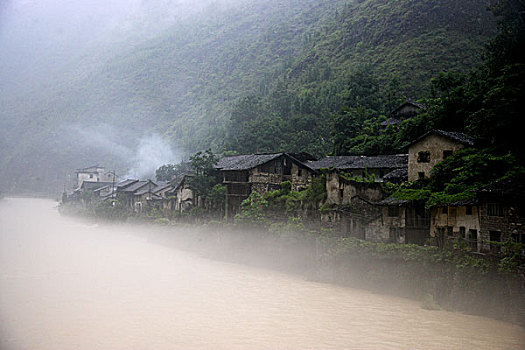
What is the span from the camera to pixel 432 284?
20.9 m

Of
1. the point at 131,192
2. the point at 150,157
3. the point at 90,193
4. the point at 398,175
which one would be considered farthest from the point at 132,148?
the point at 398,175

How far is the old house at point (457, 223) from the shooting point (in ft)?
70.3

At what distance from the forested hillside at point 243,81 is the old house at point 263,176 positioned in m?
12.1

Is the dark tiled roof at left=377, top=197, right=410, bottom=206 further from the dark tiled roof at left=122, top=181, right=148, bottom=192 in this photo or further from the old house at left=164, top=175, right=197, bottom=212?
the dark tiled roof at left=122, top=181, right=148, bottom=192

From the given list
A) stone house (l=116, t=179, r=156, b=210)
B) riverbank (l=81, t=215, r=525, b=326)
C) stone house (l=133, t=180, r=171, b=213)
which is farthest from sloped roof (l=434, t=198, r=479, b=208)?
stone house (l=116, t=179, r=156, b=210)

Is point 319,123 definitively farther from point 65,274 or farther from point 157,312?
point 157,312

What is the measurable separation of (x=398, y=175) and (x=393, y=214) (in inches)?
150

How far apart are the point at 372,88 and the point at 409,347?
4503 cm

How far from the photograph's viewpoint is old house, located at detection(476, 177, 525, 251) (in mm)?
19334

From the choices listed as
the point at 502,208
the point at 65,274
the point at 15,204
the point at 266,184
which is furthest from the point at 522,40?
the point at 15,204

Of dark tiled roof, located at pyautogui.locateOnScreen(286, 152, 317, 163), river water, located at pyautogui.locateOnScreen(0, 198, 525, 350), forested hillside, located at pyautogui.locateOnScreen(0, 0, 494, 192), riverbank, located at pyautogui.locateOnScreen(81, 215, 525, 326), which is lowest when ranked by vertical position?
river water, located at pyautogui.locateOnScreen(0, 198, 525, 350)

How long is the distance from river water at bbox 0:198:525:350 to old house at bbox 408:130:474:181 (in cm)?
861

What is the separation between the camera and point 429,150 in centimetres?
2783

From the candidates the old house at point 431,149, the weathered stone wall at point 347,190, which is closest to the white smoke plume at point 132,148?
the weathered stone wall at point 347,190
